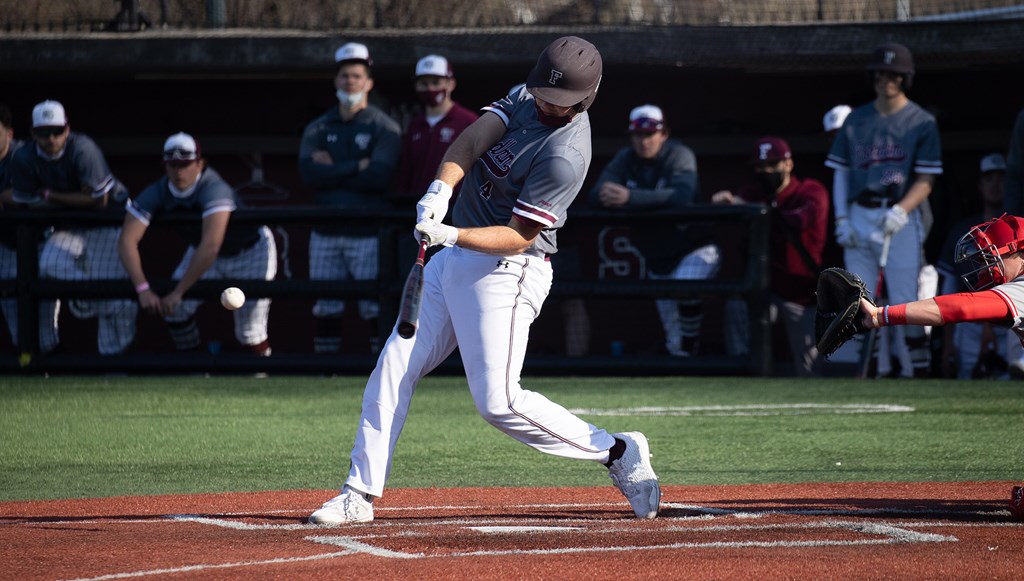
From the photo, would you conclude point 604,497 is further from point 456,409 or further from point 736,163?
point 736,163

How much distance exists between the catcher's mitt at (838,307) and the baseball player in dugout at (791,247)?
510 centimetres

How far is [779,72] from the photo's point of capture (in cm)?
1155

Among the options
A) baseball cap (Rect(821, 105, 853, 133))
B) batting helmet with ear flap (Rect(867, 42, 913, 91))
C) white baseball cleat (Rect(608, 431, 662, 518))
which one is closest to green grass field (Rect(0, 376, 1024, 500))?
white baseball cleat (Rect(608, 431, 662, 518))

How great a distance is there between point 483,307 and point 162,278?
5998mm

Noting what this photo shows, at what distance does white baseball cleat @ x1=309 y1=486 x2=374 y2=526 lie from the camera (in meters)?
4.48

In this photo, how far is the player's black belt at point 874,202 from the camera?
29.5 ft

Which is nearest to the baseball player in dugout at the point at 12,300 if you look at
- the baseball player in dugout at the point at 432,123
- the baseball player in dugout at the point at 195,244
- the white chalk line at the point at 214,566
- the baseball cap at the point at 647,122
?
the baseball player in dugout at the point at 195,244

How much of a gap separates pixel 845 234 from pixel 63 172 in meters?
5.54

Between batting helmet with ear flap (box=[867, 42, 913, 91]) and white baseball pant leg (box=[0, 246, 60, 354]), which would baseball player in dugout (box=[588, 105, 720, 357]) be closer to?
batting helmet with ear flap (box=[867, 42, 913, 91])

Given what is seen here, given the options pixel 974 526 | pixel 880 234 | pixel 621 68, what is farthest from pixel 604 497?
pixel 621 68

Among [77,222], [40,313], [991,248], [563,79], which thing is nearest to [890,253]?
[991,248]

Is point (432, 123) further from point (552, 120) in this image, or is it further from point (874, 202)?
point (552, 120)

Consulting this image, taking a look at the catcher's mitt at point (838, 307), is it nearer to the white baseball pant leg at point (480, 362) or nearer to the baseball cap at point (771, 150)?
the white baseball pant leg at point (480, 362)

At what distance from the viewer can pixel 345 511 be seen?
4.52 meters
